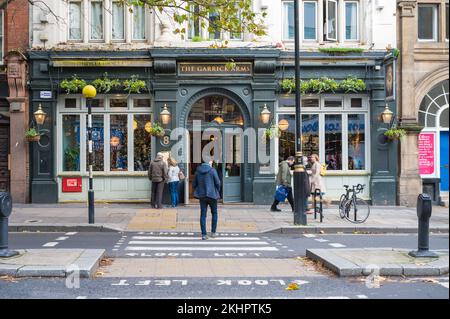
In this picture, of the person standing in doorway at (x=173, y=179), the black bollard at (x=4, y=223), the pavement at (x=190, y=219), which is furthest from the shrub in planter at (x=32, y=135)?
the black bollard at (x=4, y=223)

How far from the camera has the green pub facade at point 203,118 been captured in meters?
20.5

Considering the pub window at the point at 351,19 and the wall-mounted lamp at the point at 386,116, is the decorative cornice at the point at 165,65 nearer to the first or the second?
the pub window at the point at 351,19

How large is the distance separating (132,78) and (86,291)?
13608mm

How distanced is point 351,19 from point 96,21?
9213 millimetres

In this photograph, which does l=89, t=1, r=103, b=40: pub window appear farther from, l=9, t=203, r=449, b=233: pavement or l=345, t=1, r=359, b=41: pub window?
l=345, t=1, r=359, b=41: pub window

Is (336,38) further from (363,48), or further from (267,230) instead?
(267,230)

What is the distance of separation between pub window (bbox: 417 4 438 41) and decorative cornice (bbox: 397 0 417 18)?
0.59 m

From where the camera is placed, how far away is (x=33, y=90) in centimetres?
2045

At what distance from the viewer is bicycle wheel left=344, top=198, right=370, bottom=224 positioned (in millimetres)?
16422

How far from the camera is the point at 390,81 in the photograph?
19.6 m

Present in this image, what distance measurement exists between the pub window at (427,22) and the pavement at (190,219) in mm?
6290

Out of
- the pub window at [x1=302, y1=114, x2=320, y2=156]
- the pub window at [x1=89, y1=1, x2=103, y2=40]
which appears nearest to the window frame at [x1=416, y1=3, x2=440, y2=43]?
the pub window at [x1=302, y1=114, x2=320, y2=156]

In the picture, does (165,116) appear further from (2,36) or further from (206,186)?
(206,186)
